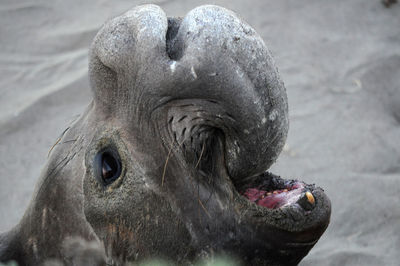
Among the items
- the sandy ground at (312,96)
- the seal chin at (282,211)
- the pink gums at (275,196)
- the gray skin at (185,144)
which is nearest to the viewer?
the gray skin at (185,144)

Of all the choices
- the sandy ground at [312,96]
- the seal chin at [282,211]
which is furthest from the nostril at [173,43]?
the sandy ground at [312,96]

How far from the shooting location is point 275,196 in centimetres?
226

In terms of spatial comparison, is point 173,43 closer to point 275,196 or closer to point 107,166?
point 107,166

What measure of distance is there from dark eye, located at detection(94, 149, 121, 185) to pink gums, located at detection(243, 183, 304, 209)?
530 mm

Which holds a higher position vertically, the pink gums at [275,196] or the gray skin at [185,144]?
the gray skin at [185,144]

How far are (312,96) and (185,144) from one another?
3732 mm

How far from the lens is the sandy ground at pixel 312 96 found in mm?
4438

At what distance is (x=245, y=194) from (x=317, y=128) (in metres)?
3.12

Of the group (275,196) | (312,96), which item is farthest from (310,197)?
(312,96)

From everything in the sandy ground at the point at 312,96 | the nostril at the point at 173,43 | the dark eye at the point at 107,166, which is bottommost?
the sandy ground at the point at 312,96

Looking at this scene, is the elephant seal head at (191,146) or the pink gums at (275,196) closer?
the elephant seal head at (191,146)

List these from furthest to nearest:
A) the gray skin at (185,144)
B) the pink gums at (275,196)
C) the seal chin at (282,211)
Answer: the pink gums at (275,196) → the seal chin at (282,211) → the gray skin at (185,144)

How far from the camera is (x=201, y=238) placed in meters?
2.19

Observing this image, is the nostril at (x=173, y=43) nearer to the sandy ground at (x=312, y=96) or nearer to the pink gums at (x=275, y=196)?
the pink gums at (x=275, y=196)
